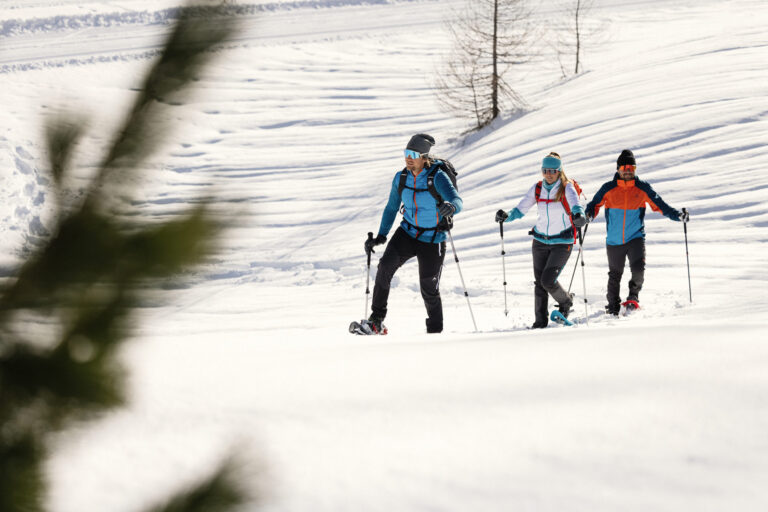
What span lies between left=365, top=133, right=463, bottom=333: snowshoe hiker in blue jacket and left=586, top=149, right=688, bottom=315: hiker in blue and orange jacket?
79.4 inches

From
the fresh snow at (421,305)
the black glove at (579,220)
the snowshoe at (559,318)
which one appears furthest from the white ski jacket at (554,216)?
the fresh snow at (421,305)

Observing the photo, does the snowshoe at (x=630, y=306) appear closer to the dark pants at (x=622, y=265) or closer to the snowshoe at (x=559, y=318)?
the dark pants at (x=622, y=265)

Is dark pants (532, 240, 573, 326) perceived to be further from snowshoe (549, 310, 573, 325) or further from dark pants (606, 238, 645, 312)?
dark pants (606, 238, 645, 312)

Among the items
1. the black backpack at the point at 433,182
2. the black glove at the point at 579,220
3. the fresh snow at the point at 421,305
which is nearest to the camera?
the fresh snow at the point at 421,305

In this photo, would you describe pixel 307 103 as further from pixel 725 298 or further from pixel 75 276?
pixel 75 276

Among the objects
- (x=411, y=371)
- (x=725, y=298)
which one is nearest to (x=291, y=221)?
(x=725, y=298)

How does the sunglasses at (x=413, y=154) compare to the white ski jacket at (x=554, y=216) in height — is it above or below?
above

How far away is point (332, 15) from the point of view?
40.9 m

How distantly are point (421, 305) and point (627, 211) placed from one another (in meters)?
3.82

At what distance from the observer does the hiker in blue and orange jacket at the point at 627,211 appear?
7.71 m

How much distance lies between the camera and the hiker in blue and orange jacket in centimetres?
771

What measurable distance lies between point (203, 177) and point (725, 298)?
330 inches

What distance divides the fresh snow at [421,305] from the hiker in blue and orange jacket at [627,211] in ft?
2.29

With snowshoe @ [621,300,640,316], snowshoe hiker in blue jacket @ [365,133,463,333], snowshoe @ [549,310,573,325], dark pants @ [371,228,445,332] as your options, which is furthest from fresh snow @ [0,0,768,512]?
snowshoe hiker in blue jacket @ [365,133,463,333]
